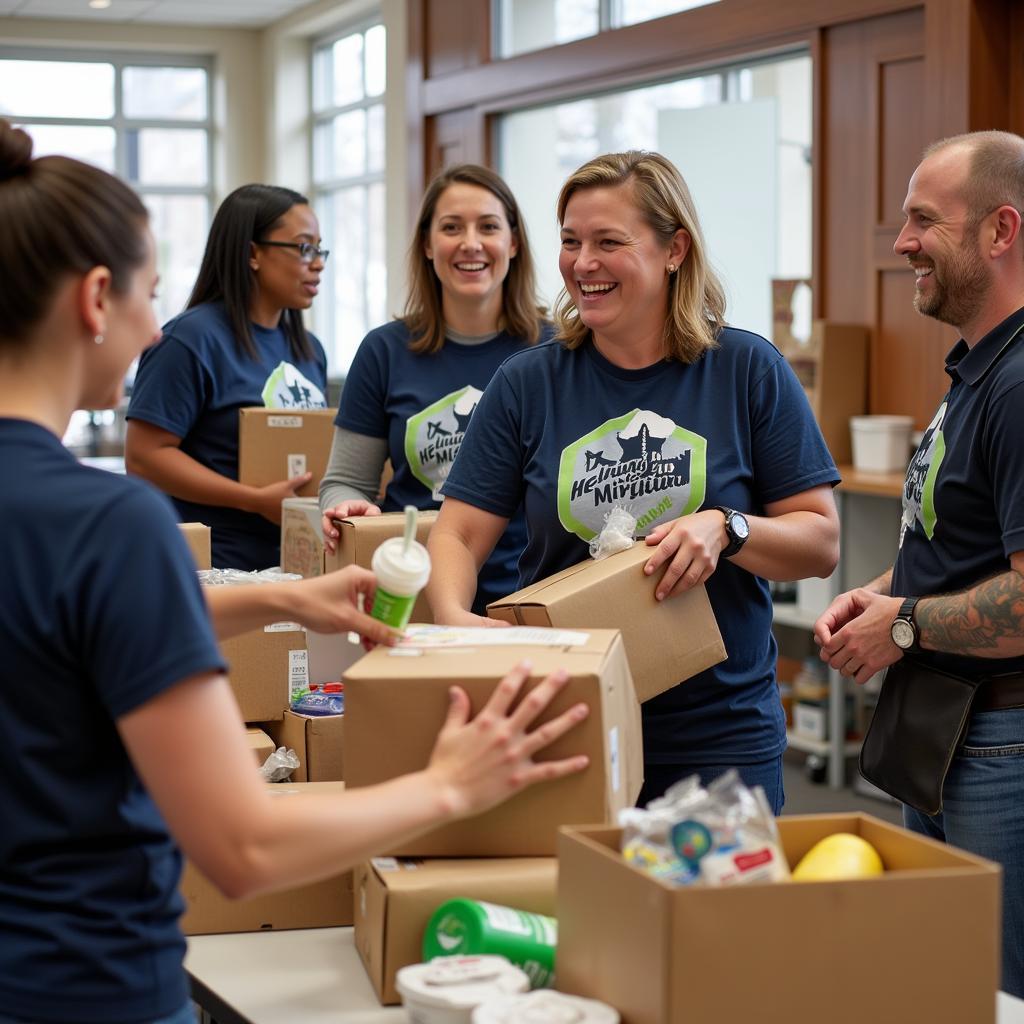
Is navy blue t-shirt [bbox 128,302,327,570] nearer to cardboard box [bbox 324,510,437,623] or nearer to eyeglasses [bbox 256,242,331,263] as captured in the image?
eyeglasses [bbox 256,242,331,263]

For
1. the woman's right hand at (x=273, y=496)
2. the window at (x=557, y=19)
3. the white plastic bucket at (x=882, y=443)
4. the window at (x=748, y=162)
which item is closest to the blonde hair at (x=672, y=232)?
the woman's right hand at (x=273, y=496)

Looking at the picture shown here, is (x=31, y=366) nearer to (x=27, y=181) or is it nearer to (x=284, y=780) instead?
(x=27, y=181)

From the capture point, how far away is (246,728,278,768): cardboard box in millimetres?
1975

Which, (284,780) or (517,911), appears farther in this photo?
(284,780)

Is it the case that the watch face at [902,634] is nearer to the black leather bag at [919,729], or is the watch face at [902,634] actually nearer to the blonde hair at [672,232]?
the black leather bag at [919,729]

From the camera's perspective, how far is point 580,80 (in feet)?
20.3

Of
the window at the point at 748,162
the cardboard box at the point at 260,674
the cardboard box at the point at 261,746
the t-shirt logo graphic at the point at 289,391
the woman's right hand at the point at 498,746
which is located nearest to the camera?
the woman's right hand at the point at 498,746

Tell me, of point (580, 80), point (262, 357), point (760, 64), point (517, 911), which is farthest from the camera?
point (580, 80)

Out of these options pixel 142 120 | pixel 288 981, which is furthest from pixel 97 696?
pixel 142 120

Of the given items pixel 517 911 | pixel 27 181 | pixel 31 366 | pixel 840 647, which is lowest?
pixel 517 911

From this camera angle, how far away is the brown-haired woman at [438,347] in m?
2.58

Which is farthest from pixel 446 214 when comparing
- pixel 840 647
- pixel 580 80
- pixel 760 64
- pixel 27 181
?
pixel 580 80

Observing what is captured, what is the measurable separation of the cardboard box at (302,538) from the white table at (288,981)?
3.32 ft

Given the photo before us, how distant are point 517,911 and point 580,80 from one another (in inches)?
212
